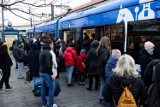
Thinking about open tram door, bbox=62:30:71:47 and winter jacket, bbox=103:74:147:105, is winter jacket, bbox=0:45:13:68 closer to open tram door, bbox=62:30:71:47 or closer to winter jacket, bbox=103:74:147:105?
open tram door, bbox=62:30:71:47

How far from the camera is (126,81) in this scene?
12.0 feet

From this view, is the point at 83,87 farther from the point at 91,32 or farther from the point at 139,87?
the point at 139,87

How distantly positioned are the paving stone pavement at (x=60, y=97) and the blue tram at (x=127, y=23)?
163 centimetres

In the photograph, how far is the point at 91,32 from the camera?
9750 millimetres

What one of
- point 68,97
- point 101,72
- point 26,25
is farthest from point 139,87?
point 26,25

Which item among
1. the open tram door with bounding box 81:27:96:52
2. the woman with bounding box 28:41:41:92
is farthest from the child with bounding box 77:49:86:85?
the woman with bounding box 28:41:41:92

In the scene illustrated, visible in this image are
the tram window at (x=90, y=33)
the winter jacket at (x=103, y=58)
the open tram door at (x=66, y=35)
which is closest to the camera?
the winter jacket at (x=103, y=58)

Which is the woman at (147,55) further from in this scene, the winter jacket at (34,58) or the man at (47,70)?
the winter jacket at (34,58)

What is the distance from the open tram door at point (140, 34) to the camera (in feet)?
19.2

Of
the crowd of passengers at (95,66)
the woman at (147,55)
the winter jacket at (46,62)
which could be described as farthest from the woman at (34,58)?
the woman at (147,55)

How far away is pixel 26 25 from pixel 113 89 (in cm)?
5370

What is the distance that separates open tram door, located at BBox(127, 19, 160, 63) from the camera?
231 inches

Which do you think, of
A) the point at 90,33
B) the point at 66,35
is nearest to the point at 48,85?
the point at 90,33

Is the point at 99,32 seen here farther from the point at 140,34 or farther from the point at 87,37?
the point at 140,34
